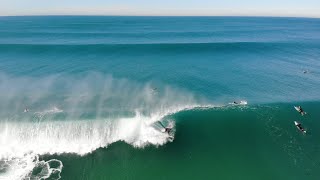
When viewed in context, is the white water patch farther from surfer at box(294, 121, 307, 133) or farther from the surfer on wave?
the surfer on wave

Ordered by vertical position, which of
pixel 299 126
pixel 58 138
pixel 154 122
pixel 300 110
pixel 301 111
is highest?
pixel 300 110

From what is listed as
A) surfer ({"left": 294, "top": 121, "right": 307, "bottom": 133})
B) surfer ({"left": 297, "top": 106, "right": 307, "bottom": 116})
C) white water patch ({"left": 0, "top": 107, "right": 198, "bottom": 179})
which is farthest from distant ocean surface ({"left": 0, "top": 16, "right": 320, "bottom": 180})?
surfer ({"left": 297, "top": 106, "right": 307, "bottom": 116})

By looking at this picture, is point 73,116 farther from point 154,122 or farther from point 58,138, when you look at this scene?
point 154,122

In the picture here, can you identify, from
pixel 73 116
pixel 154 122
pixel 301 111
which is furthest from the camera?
pixel 301 111

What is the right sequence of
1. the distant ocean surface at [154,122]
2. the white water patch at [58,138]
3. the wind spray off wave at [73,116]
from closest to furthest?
the white water patch at [58,138] < the distant ocean surface at [154,122] < the wind spray off wave at [73,116]

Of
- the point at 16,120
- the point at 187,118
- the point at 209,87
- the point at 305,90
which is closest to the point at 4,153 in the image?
the point at 16,120

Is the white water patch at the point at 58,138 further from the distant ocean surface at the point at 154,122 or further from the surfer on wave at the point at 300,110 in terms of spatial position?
the surfer on wave at the point at 300,110

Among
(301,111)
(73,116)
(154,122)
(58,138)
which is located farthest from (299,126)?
(58,138)

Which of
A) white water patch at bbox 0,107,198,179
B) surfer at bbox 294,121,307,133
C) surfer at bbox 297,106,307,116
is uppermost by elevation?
surfer at bbox 297,106,307,116

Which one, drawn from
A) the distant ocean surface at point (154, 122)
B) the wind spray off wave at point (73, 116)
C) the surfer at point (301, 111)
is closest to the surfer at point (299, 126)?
Answer: the distant ocean surface at point (154, 122)

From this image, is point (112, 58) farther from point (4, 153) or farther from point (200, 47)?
point (4, 153)

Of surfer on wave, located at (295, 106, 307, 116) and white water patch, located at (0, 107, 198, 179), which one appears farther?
surfer on wave, located at (295, 106, 307, 116)
